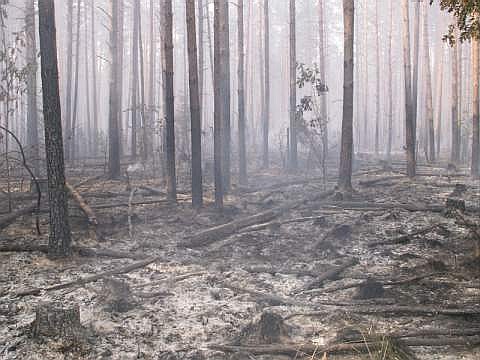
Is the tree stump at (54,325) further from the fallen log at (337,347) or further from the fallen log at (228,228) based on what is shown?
the fallen log at (228,228)

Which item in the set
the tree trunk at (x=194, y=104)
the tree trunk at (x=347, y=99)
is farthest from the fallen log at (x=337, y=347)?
the tree trunk at (x=347, y=99)

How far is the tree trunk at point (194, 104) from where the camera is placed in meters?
10.3

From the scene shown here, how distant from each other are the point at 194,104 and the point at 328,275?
5.78 m

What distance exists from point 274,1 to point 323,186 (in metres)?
47.2

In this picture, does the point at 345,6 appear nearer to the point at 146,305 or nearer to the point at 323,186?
the point at 323,186

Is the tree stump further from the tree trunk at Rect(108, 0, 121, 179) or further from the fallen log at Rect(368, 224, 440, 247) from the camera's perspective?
the tree trunk at Rect(108, 0, 121, 179)

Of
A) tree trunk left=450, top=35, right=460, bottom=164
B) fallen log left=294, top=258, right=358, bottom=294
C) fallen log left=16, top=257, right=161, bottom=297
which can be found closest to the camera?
fallen log left=16, top=257, right=161, bottom=297

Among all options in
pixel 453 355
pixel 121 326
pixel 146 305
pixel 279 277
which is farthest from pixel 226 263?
pixel 453 355

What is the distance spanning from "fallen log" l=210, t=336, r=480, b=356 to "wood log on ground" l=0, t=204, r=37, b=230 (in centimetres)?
605

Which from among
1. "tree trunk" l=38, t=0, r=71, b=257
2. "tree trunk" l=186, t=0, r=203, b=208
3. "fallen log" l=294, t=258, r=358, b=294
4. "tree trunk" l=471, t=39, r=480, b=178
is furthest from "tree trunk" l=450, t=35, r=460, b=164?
"tree trunk" l=38, t=0, r=71, b=257

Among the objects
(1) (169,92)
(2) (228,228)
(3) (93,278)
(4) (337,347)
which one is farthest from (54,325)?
(1) (169,92)

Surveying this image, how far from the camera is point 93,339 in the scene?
479 centimetres

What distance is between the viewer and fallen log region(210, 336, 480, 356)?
4.26 meters

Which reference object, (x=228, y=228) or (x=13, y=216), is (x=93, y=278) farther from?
(x=13, y=216)
